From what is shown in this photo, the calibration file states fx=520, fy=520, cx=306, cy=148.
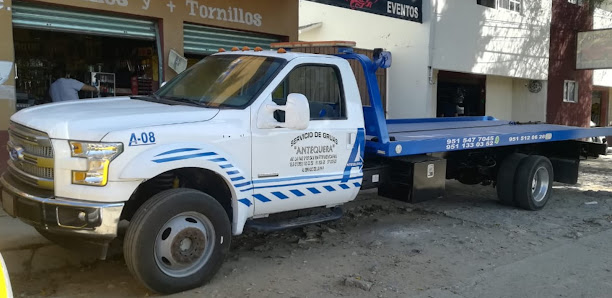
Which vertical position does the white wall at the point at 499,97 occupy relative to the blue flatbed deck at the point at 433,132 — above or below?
above

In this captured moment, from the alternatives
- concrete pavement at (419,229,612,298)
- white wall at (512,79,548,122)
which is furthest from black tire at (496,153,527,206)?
white wall at (512,79,548,122)

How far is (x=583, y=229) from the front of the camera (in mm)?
6750

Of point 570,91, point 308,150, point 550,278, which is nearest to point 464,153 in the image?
point 550,278

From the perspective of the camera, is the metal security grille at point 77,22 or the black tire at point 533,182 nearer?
the metal security grille at point 77,22

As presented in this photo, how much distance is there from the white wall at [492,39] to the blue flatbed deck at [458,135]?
3.96 m

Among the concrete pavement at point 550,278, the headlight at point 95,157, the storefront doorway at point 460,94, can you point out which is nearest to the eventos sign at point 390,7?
the storefront doorway at point 460,94

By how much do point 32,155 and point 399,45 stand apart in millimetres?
10489

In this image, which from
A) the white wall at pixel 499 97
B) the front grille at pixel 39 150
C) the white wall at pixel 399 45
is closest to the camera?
the front grille at pixel 39 150

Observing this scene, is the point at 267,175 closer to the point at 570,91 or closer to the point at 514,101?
the point at 514,101

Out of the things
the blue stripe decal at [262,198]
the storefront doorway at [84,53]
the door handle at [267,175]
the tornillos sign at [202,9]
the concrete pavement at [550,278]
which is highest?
the tornillos sign at [202,9]

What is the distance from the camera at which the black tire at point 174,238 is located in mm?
3926

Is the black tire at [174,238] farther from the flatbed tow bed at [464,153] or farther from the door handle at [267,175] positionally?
the flatbed tow bed at [464,153]

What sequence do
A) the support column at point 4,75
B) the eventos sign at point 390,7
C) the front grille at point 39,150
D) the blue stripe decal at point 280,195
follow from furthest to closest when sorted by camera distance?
the eventos sign at point 390,7
the support column at point 4,75
the blue stripe decal at point 280,195
the front grille at point 39,150

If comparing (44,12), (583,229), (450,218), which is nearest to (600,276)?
(583,229)
